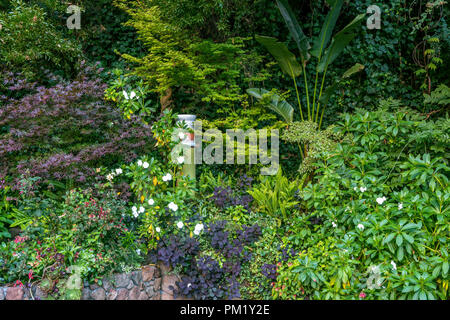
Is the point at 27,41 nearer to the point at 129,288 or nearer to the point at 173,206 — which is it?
the point at 173,206

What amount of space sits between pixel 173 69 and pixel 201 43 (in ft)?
1.64

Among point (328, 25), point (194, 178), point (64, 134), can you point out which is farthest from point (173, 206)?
point (328, 25)

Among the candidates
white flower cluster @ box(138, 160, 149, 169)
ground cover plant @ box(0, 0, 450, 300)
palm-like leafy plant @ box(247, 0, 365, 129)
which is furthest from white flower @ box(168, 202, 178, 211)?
palm-like leafy plant @ box(247, 0, 365, 129)

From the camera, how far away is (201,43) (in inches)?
175

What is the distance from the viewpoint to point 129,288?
3125 millimetres

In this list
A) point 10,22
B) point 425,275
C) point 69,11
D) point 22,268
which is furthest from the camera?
point 69,11

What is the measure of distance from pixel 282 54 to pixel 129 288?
356 centimetres

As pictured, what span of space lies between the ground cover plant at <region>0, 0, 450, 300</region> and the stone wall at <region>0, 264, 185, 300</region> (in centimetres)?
7

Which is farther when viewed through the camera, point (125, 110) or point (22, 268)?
point (125, 110)

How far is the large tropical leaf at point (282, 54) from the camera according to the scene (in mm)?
4645

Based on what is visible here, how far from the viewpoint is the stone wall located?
9.19 feet

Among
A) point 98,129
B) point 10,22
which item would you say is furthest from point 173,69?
point 10,22

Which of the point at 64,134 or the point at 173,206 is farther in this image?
the point at 64,134

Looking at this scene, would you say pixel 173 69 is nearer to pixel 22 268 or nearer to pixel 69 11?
pixel 69 11
